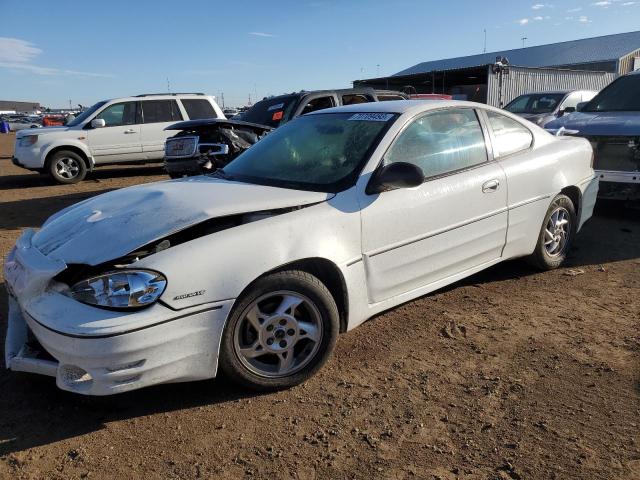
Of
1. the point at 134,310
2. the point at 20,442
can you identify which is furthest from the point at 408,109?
the point at 20,442

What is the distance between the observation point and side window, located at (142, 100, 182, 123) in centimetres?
1170

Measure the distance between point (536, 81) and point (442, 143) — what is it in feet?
72.7

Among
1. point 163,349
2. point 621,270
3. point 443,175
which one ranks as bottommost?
point 621,270

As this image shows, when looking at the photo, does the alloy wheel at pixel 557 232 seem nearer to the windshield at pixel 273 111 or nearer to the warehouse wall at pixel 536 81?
the windshield at pixel 273 111

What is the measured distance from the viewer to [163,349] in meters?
2.52

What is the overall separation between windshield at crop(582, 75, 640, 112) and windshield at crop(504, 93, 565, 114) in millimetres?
4866

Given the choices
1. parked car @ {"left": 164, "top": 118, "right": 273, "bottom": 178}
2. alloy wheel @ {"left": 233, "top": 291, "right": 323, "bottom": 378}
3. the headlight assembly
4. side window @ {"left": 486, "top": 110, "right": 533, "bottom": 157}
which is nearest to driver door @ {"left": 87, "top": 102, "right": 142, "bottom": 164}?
the headlight assembly

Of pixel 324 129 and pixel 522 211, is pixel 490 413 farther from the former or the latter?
pixel 324 129

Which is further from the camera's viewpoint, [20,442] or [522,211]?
[522,211]

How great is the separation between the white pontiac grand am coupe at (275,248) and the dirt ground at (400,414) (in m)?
0.29

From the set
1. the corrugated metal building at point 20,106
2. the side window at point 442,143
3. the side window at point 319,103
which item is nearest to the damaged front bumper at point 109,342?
the side window at point 442,143

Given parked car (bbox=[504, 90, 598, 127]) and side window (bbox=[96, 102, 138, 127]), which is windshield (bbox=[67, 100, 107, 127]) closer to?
side window (bbox=[96, 102, 138, 127])

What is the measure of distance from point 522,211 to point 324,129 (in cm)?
173

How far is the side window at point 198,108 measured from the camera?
11.9 m
